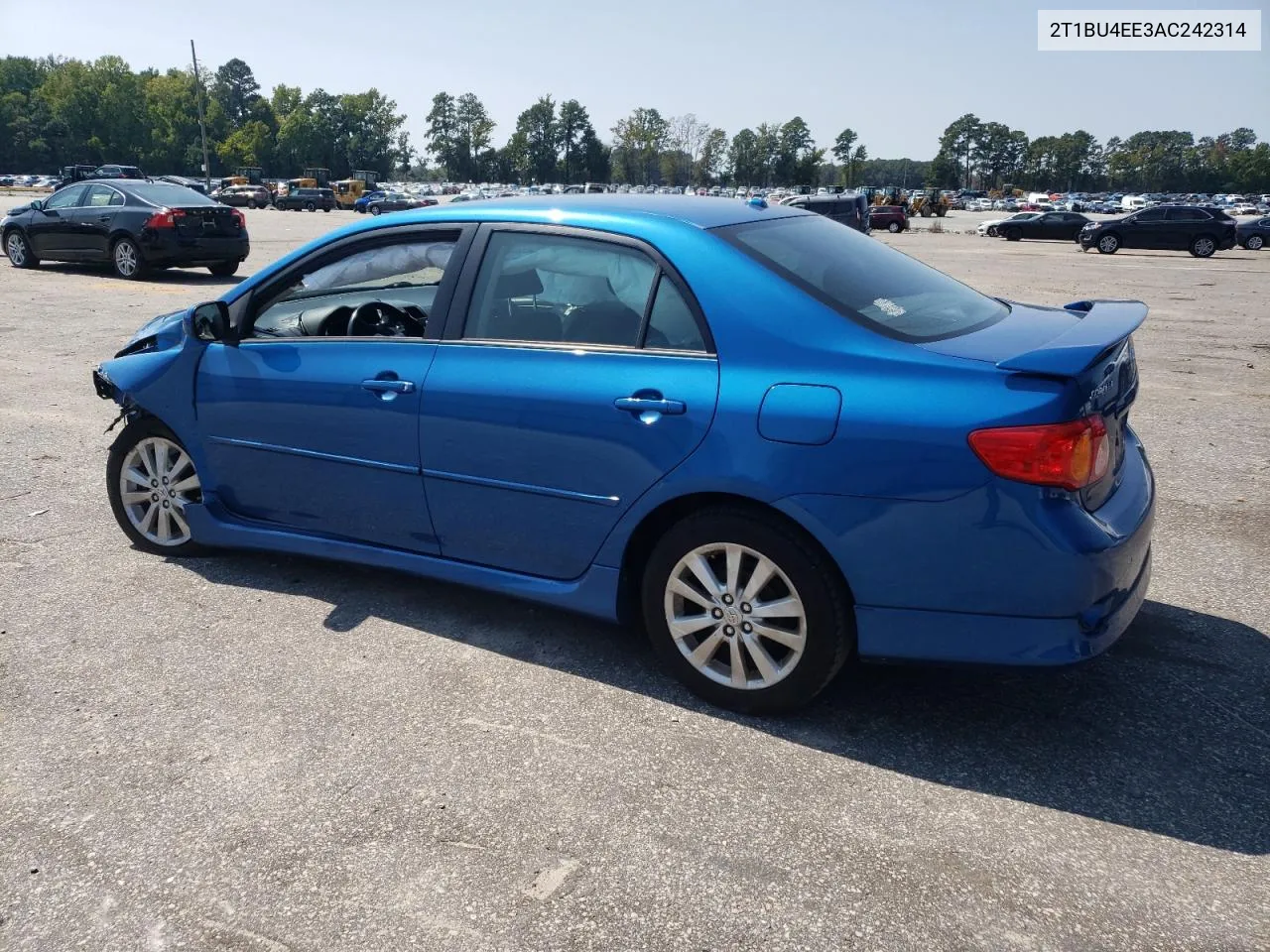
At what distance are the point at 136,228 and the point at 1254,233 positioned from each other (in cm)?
3472

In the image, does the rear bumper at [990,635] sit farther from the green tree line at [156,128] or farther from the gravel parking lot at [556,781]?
the green tree line at [156,128]

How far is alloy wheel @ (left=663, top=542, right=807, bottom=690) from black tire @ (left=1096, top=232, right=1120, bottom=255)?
109ft

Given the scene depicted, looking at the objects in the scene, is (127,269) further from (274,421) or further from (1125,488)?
(1125,488)

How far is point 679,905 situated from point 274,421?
104 inches

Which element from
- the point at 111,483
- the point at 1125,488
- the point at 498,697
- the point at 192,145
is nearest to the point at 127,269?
the point at 111,483

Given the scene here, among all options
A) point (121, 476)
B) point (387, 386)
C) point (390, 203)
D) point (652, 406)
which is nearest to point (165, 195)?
point (121, 476)

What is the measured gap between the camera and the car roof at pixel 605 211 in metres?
3.58

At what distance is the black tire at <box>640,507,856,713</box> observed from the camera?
10.1 feet

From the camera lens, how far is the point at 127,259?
15.7m

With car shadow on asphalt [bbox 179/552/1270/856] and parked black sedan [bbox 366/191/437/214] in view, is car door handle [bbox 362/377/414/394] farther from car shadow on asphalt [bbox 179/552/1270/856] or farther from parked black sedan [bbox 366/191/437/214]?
parked black sedan [bbox 366/191/437/214]

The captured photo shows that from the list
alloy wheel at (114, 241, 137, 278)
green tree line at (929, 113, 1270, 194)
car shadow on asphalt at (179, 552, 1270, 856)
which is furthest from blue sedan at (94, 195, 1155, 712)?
green tree line at (929, 113, 1270, 194)

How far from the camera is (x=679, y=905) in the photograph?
245 cm

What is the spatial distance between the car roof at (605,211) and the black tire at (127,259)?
13.2 meters

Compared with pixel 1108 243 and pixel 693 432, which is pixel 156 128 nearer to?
pixel 1108 243
